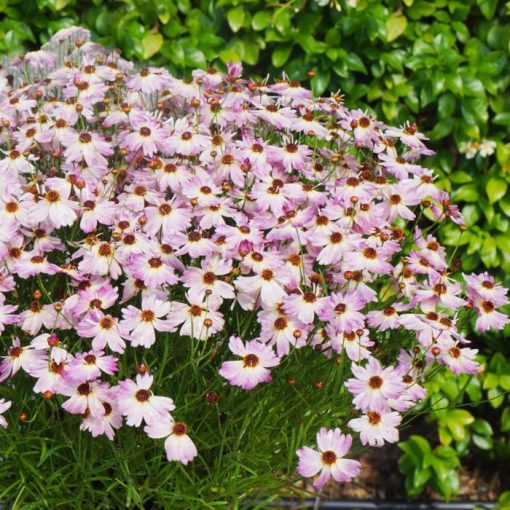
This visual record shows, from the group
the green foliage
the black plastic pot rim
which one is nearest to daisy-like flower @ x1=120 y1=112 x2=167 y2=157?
the green foliage

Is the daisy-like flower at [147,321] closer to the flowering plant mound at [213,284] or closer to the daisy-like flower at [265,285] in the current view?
the flowering plant mound at [213,284]

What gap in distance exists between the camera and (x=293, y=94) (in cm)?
169

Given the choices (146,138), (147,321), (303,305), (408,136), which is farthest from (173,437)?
(408,136)

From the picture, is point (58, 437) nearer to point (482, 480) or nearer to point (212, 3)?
point (212, 3)

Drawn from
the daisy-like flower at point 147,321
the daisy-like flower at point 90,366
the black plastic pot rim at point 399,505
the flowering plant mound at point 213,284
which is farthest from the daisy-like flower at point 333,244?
the black plastic pot rim at point 399,505

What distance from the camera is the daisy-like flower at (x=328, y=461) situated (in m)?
1.18

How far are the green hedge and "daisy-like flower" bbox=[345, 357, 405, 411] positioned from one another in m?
1.37

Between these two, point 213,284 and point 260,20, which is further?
point 260,20

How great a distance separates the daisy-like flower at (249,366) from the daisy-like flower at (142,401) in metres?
0.10

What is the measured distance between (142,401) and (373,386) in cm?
34

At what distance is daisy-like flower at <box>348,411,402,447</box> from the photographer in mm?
1203

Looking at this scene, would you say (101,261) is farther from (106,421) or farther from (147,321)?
(106,421)

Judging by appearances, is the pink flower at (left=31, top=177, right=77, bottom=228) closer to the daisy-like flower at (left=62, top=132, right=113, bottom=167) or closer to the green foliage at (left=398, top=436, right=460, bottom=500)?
the daisy-like flower at (left=62, top=132, right=113, bottom=167)

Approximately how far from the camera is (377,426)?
3.99ft
